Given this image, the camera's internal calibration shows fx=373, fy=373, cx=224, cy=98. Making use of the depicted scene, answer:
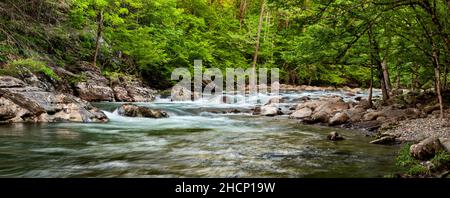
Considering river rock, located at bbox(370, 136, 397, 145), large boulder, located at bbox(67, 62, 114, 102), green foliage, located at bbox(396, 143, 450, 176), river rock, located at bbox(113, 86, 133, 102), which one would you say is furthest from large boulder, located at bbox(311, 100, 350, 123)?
Result: large boulder, located at bbox(67, 62, 114, 102)

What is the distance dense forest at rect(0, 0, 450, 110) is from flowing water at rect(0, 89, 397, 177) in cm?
210

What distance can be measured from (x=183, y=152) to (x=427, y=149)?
438 centimetres

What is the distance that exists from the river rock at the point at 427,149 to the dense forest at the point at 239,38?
1.90m

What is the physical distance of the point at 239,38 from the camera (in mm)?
31328

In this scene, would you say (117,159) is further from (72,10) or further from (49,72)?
(72,10)

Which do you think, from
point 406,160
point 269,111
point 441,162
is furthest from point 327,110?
point 441,162

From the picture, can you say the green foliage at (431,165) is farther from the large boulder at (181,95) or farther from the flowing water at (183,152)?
the large boulder at (181,95)

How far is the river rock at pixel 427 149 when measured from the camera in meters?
6.02

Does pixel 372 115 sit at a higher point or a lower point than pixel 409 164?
higher

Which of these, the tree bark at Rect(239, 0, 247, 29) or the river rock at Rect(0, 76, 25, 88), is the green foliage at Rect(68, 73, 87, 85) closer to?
the river rock at Rect(0, 76, 25, 88)

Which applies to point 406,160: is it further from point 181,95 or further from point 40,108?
point 181,95

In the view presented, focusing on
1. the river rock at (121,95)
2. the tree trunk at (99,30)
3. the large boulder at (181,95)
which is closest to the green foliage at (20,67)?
the river rock at (121,95)

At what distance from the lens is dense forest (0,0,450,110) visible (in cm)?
740
